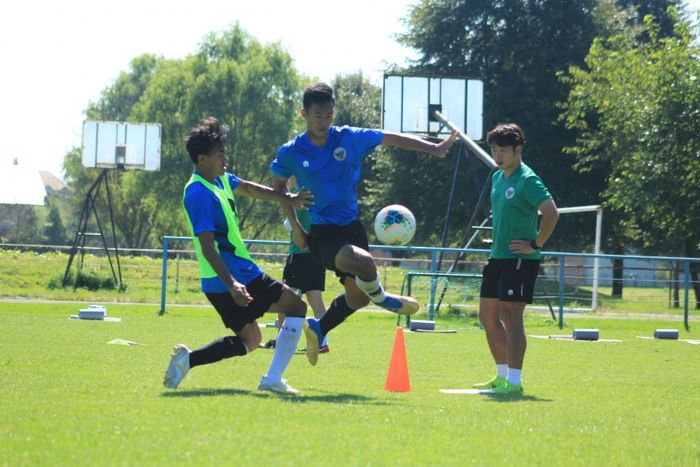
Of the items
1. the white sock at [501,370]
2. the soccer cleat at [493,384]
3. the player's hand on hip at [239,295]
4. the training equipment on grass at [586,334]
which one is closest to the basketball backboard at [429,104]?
the training equipment on grass at [586,334]

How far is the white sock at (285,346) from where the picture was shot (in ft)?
25.8

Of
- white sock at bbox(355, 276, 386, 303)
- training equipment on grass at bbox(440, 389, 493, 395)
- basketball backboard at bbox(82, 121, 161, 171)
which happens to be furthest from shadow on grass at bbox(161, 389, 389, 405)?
basketball backboard at bbox(82, 121, 161, 171)

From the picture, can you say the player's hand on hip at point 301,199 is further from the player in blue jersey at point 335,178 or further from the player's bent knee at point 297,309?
the player's bent knee at point 297,309

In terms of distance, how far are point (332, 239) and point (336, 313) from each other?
1081 millimetres

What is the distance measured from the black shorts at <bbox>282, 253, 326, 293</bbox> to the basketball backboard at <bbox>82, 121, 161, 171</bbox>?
2238 cm

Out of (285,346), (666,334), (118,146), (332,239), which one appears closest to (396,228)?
(332,239)

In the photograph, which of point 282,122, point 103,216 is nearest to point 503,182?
point 282,122

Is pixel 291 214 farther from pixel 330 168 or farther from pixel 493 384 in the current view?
pixel 493 384

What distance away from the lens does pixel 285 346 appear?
8.03 meters

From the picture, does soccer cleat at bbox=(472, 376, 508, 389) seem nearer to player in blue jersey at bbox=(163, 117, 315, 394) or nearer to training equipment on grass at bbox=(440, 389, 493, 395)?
training equipment on grass at bbox=(440, 389, 493, 395)

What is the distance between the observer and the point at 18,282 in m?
33.0

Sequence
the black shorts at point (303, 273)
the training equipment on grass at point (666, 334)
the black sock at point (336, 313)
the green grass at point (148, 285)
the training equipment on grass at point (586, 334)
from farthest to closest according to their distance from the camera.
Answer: the green grass at point (148, 285), the training equipment on grass at point (666, 334), the training equipment on grass at point (586, 334), the black shorts at point (303, 273), the black sock at point (336, 313)

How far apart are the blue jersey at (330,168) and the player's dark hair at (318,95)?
298 mm

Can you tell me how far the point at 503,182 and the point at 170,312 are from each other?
14.2m
